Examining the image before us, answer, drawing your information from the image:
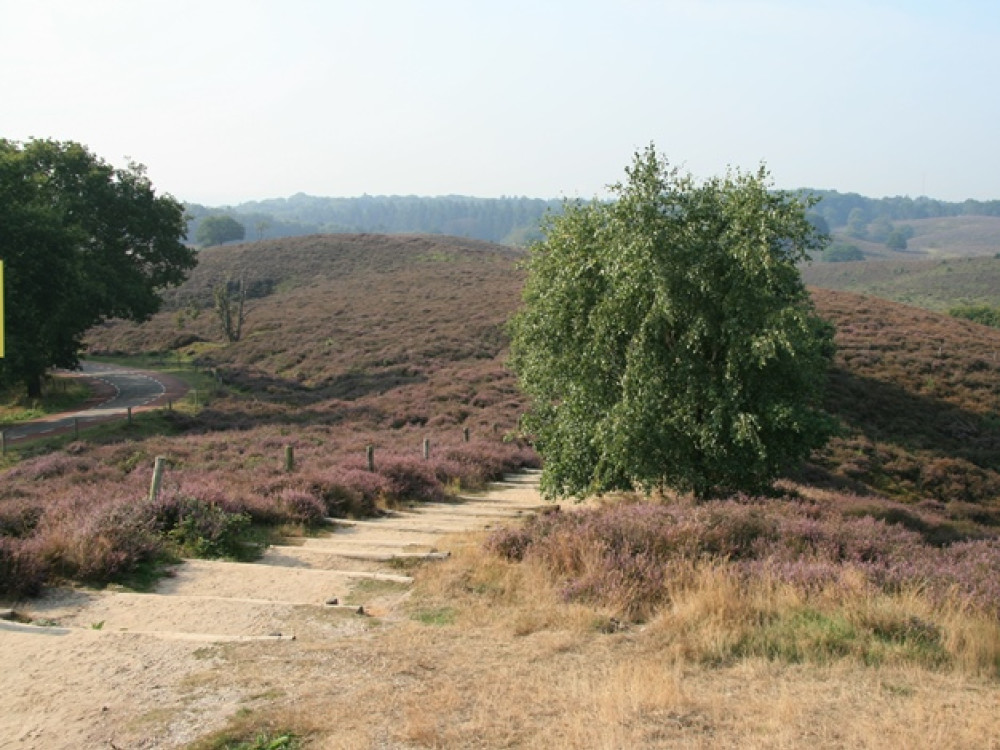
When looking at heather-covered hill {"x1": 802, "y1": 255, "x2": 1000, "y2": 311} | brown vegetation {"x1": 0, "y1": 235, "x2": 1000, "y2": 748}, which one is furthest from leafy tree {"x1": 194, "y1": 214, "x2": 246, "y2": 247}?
brown vegetation {"x1": 0, "y1": 235, "x2": 1000, "y2": 748}

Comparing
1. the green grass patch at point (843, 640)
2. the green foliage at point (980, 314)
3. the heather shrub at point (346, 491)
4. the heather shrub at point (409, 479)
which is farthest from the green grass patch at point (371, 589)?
the green foliage at point (980, 314)

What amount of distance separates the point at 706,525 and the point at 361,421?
26004mm

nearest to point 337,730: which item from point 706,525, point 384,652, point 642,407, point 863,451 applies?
point 384,652

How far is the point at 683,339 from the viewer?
587 inches

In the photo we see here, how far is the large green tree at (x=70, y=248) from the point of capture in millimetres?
35656

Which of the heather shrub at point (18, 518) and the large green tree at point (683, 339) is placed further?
the large green tree at point (683, 339)

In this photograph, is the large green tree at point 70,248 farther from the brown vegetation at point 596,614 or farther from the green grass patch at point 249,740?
the green grass patch at point 249,740

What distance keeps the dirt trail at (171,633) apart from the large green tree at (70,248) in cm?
2897

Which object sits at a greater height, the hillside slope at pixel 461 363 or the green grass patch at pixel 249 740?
the green grass patch at pixel 249 740

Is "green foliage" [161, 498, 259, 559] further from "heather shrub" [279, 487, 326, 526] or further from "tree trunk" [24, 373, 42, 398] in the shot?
"tree trunk" [24, 373, 42, 398]

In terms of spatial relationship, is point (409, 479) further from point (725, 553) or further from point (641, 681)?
point (641, 681)

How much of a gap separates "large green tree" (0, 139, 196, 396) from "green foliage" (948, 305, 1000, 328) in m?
69.7

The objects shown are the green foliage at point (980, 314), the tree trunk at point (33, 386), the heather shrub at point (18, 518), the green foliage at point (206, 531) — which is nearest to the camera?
the heather shrub at point (18, 518)

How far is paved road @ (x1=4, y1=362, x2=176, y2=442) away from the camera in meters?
33.7
